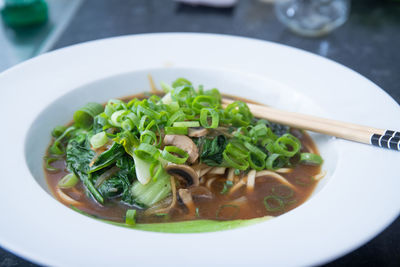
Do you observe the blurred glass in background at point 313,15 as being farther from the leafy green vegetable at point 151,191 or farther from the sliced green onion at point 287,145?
the leafy green vegetable at point 151,191

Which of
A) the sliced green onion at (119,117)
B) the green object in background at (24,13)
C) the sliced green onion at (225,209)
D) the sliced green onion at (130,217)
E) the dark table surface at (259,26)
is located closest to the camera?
the sliced green onion at (130,217)

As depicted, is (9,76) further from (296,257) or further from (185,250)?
(296,257)

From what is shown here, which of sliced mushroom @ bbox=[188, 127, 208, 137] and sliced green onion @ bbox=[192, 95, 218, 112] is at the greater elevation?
sliced green onion @ bbox=[192, 95, 218, 112]

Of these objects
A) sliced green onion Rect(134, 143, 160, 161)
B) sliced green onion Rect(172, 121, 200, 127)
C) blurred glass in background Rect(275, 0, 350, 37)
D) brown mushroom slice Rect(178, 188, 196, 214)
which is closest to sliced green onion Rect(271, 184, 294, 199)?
brown mushroom slice Rect(178, 188, 196, 214)

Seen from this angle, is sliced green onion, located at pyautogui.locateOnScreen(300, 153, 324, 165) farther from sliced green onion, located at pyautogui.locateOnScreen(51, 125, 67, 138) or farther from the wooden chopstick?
sliced green onion, located at pyautogui.locateOnScreen(51, 125, 67, 138)

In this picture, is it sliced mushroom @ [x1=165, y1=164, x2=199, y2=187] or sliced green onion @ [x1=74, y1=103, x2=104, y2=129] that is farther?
sliced green onion @ [x1=74, y1=103, x2=104, y2=129]

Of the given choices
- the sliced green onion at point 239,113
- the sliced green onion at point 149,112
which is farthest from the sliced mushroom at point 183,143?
the sliced green onion at point 239,113

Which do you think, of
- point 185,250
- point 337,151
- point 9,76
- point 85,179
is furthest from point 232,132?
point 9,76
